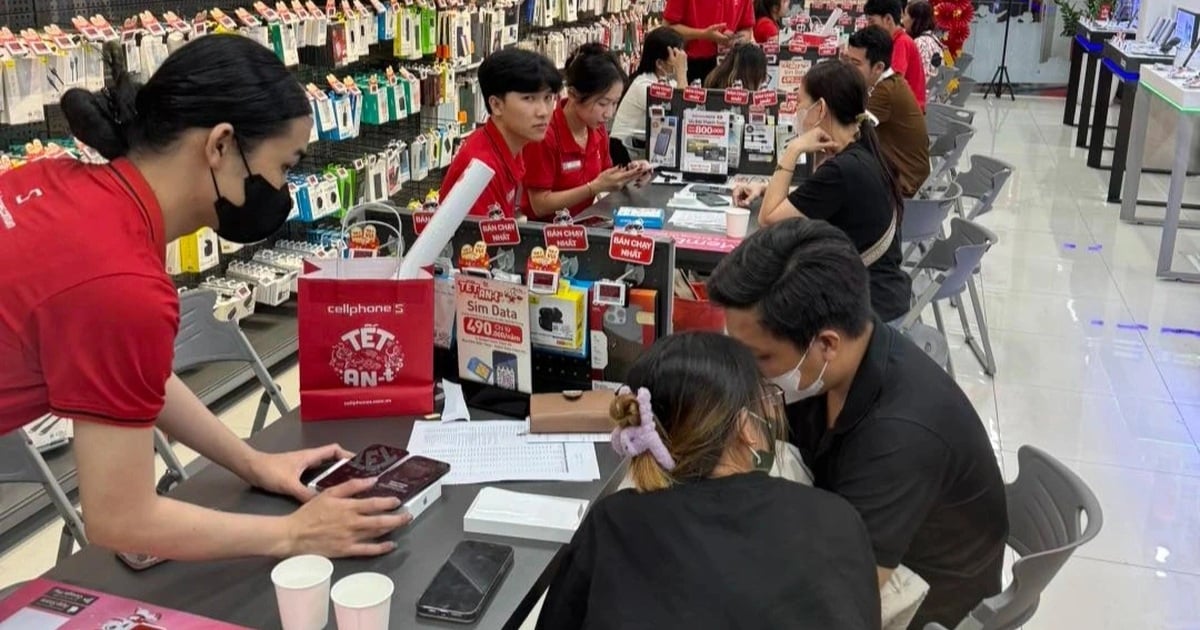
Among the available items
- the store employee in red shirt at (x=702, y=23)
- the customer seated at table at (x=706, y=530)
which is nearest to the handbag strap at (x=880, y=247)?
the customer seated at table at (x=706, y=530)

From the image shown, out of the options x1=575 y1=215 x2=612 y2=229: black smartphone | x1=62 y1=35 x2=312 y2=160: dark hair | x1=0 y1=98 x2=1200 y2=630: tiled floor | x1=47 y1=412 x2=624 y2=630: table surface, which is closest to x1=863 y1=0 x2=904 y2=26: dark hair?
x1=0 y1=98 x2=1200 y2=630: tiled floor

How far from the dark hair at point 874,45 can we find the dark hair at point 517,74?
2673 mm

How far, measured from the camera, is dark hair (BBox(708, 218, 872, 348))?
1.83 m

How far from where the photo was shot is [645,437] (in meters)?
1.48

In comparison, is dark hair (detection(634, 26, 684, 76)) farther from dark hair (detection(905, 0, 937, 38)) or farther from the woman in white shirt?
dark hair (detection(905, 0, 937, 38))

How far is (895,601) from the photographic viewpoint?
1.77m

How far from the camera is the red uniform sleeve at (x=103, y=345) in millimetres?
1357

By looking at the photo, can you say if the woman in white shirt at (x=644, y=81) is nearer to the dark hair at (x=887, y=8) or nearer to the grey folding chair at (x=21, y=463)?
the dark hair at (x=887, y=8)

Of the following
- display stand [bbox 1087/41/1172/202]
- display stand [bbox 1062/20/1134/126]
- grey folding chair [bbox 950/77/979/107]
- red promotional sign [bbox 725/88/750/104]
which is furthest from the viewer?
display stand [bbox 1062/20/1134/126]

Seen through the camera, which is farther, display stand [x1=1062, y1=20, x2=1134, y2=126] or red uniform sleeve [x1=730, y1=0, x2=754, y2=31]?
display stand [x1=1062, y1=20, x2=1134, y2=126]

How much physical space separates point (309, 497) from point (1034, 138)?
9.97 meters

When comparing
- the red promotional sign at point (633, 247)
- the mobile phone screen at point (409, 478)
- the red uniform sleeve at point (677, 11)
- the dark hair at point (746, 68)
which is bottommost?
the mobile phone screen at point (409, 478)

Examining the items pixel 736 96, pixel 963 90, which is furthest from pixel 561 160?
pixel 963 90

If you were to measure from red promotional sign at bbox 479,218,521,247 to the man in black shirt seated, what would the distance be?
2.02ft
